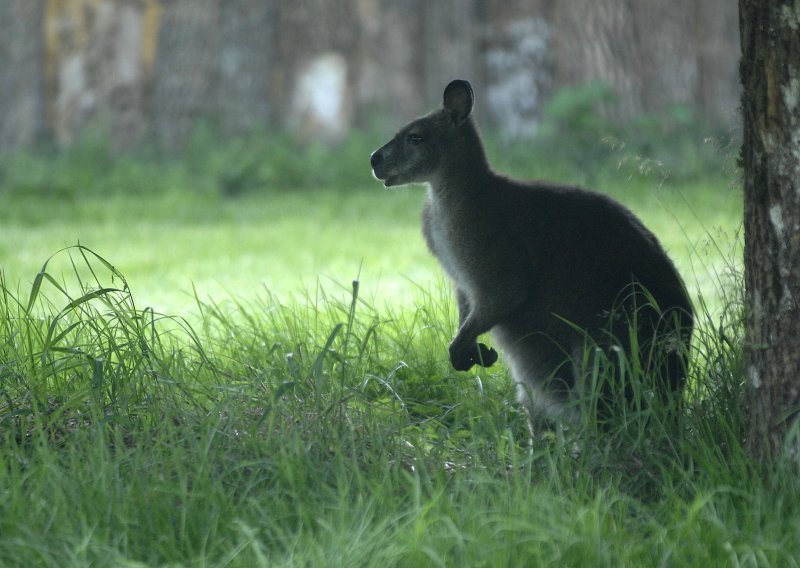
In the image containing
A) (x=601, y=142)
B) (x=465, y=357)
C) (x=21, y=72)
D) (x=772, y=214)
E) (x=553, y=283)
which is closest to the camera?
(x=772, y=214)

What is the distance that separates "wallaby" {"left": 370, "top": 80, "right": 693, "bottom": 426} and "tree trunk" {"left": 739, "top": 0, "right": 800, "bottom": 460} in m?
0.44

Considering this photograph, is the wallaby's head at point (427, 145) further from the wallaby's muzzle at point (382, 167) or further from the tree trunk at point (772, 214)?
the tree trunk at point (772, 214)

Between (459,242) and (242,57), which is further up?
(242,57)

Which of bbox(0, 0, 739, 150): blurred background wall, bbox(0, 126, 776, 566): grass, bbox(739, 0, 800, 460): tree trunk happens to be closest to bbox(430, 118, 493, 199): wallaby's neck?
bbox(0, 126, 776, 566): grass

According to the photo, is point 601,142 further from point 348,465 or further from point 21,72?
point 348,465

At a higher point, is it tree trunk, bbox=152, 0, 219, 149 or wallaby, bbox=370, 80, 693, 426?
tree trunk, bbox=152, 0, 219, 149

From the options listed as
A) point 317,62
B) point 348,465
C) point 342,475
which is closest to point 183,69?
point 317,62

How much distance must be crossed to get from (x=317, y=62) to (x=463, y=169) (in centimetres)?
828

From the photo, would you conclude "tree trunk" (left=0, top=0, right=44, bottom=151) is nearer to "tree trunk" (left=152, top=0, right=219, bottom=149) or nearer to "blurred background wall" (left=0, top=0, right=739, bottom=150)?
"blurred background wall" (left=0, top=0, right=739, bottom=150)

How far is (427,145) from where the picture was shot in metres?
4.48

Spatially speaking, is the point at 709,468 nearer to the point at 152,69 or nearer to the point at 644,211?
the point at 644,211

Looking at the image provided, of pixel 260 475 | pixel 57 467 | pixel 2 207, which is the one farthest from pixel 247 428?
pixel 2 207

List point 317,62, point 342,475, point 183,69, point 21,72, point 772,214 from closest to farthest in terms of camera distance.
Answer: point 342,475
point 772,214
point 21,72
point 183,69
point 317,62

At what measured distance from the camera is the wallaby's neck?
4367 mm
